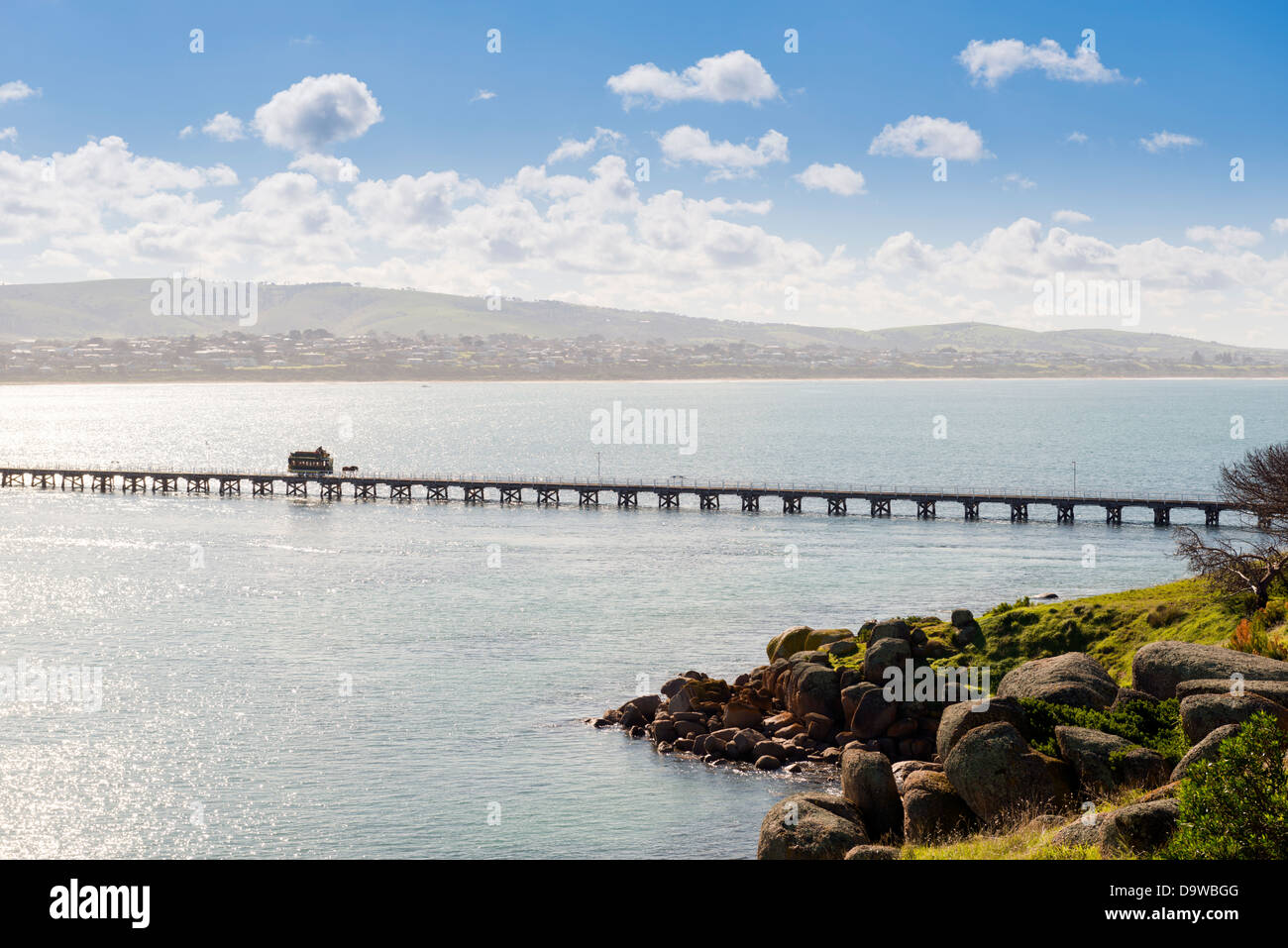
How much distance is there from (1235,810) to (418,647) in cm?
5400

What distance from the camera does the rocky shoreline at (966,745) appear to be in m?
30.0

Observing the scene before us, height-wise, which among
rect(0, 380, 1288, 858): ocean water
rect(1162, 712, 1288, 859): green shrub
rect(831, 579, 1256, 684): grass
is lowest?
rect(0, 380, 1288, 858): ocean water

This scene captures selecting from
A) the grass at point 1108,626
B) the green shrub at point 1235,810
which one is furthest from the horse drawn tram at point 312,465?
the green shrub at point 1235,810

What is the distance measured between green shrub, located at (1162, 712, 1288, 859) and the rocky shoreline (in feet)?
9.23

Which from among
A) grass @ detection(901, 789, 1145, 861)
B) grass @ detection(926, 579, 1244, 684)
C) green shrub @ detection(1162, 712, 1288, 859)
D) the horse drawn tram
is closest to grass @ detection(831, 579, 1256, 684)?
grass @ detection(926, 579, 1244, 684)

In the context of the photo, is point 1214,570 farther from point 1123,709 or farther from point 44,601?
point 44,601

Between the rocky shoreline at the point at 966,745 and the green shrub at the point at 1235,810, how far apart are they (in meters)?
2.81

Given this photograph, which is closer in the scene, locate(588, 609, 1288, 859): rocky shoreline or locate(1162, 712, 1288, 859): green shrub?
locate(1162, 712, 1288, 859): green shrub

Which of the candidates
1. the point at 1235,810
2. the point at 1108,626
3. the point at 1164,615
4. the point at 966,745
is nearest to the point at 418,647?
the point at 1108,626

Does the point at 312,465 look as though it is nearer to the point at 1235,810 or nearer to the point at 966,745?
the point at 966,745

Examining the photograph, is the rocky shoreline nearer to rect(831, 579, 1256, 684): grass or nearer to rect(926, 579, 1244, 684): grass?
rect(831, 579, 1256, 684): grass

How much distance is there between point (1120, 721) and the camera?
34406mm

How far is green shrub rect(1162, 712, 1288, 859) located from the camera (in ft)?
63.4

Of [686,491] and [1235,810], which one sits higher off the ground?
[686,491]
